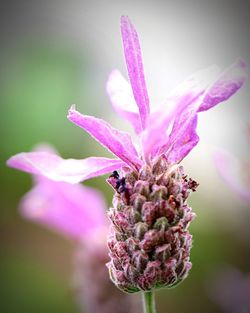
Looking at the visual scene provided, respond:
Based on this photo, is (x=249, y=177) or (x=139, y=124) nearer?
(x=139, y=124)

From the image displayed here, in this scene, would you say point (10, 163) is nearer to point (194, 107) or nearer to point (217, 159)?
point (194, 107)

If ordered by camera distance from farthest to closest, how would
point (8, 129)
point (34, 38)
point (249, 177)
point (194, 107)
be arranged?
1. point (34, 38)
2. point (8, 129)
3. point (249, 177)
4. point (194, 107)

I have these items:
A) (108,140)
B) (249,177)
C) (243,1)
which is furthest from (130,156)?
(243,1)

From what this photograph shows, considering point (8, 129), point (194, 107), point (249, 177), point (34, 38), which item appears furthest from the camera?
Result: point (34, 38)

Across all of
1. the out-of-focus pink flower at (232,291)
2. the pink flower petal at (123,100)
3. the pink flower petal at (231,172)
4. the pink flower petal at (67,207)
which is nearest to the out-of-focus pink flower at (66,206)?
the pink flower petal at (67,207)

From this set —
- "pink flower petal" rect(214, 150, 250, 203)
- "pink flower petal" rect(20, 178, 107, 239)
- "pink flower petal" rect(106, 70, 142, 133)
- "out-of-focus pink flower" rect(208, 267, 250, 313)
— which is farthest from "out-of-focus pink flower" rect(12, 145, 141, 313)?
"pink flower petal" rect(106, 70, 142, 133)

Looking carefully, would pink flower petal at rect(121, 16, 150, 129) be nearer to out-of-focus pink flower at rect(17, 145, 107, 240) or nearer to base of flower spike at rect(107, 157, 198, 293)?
base of flower spike at rect(107, 157, 198, 293)
